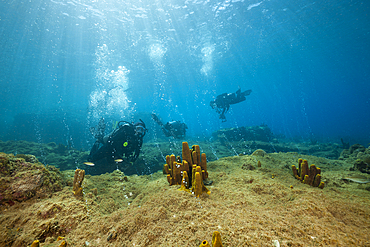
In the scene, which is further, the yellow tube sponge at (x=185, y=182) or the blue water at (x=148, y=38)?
the blue water at (x=148, y=38)

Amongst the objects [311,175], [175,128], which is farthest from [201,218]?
[175,128]

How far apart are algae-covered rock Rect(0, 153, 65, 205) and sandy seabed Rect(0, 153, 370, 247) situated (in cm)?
18

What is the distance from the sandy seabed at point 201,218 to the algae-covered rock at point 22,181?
0.18 metres

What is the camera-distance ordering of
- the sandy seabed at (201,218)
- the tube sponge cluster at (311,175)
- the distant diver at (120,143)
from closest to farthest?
the sandy seabed at (201,218), the tube sponge cluster at (311,175), the distant diver at (120,143)

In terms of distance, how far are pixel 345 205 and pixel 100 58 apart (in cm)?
3408

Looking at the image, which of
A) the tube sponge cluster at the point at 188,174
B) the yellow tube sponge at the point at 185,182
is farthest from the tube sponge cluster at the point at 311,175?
the yellow tube sponge at the point at 185,182

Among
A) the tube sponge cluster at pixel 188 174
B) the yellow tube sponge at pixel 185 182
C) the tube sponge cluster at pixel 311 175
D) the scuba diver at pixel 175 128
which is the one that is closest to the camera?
the tube sponge cluster at pixel 188 174

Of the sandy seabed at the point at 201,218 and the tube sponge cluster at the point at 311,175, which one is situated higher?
the sandy seabed at the point at 201,218

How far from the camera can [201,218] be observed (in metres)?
2.44

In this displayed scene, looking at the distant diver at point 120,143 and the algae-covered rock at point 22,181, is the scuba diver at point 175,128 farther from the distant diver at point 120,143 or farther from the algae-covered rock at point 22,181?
the algae-covered rock at point 22,181

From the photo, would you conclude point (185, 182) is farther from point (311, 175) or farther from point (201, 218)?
point (311, 175)

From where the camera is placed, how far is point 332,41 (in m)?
26.5

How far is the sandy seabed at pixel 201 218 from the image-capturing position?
2029 millimetres

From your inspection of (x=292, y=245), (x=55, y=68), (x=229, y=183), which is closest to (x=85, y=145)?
(x=55, y=68)
